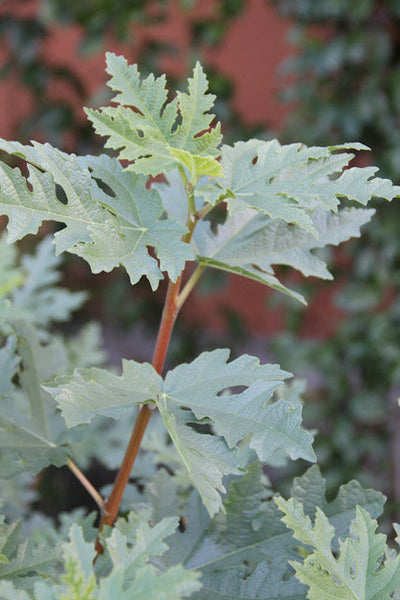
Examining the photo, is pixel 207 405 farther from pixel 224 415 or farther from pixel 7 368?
pixel 7 368

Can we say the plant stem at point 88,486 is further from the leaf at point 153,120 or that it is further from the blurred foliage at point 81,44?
the blurred foliage at point 81,44

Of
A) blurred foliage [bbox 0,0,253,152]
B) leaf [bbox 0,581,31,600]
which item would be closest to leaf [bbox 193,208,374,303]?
leaf [bbox 0,581,31,600]

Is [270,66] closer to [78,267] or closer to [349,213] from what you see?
[78,267]

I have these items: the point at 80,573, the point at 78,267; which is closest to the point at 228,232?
the point at 80,573

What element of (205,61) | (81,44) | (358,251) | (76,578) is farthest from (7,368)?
(205,61)

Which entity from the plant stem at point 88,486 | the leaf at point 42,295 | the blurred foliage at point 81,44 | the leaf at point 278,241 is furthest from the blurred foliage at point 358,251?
the plant stem at point 88,486

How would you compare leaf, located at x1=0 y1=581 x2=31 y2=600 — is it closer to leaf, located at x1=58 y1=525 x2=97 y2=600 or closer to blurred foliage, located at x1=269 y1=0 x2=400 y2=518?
leaf, located at x1=58 y1=525 x2=97 y2=600
